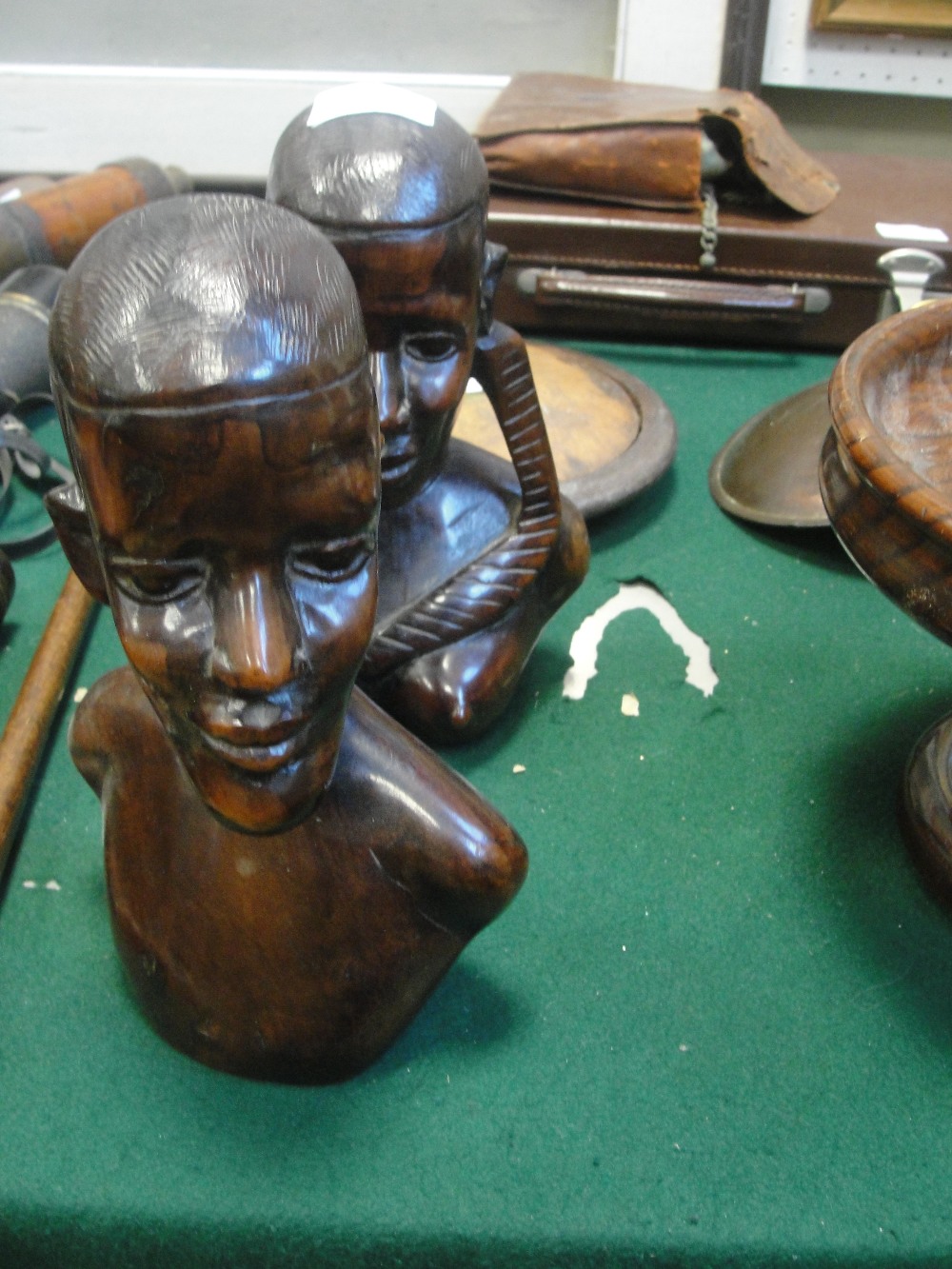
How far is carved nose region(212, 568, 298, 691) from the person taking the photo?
1.86ft

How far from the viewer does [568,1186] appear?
762 mm

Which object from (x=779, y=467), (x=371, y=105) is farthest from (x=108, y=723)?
(x=779, y=467)

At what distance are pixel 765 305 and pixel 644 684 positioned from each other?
783mm

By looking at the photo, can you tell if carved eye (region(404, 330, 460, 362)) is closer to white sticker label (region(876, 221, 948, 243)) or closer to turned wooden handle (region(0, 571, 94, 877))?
turned wooden handle (region(0, 571, 94, 877))

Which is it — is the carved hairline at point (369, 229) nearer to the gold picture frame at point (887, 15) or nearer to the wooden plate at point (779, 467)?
the wooden plate at point (779, 467)

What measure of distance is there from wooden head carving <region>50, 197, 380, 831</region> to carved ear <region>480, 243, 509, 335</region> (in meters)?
0.35

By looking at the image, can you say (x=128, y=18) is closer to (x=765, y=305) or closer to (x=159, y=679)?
(x=765, y=305)

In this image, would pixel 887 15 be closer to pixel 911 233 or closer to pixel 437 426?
pixel 911 233

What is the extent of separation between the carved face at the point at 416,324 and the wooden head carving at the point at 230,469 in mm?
239

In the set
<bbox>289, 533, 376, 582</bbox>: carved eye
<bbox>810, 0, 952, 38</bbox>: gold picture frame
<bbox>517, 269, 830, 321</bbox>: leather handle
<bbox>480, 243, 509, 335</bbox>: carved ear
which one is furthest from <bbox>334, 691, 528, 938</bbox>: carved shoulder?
<bbox>810, 0, 952, 38</bbox>: gold picture frame

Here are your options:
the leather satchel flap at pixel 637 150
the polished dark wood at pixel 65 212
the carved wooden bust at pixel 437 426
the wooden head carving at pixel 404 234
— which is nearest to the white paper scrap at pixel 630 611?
the carved wooden bust at pixel 437 426

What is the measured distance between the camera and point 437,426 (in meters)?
0.92

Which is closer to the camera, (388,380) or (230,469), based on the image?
(230,469)

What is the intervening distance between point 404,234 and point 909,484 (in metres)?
0.39
